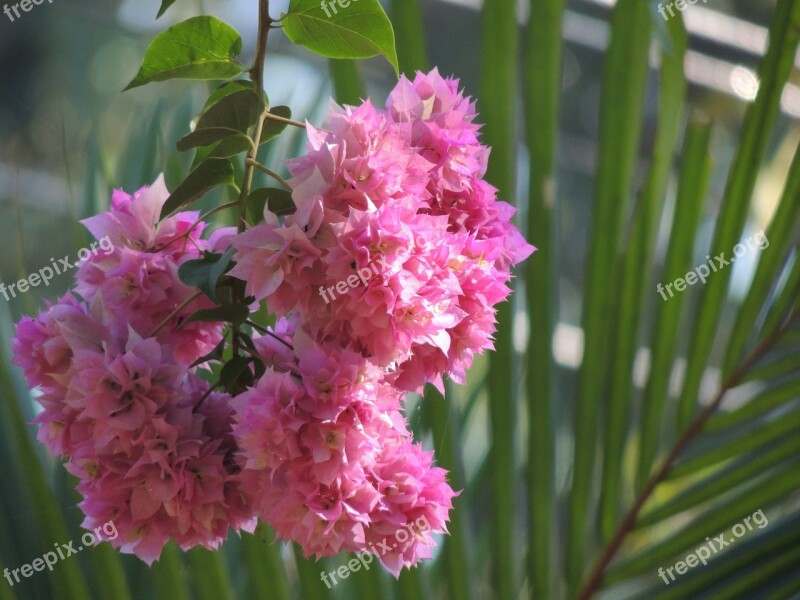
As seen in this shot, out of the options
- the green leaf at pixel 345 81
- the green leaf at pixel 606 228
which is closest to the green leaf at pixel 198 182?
the green leaf at pixel 345 81

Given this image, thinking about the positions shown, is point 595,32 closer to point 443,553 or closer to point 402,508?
point 443,553

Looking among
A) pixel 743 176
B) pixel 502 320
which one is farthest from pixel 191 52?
pixel 743 176

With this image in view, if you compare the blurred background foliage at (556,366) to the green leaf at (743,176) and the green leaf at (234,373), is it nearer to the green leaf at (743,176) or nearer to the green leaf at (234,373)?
the green leaf at (743,176)

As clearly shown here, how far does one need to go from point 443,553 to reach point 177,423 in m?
0.45

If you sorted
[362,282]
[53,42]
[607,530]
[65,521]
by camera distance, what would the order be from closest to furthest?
[362,282] < [65,521] < [607,530] < [53,42]

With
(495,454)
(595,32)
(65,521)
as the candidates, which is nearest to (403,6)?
(495,454)

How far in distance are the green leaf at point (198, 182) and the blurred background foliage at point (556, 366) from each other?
1.07 feet

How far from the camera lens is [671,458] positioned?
99 centimetres

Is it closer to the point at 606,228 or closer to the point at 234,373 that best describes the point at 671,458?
the point at 606,228

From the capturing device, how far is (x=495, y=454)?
910 millimetres

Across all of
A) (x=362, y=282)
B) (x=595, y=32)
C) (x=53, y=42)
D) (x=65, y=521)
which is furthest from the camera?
(x=595, y=32)

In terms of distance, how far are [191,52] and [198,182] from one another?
0.09m

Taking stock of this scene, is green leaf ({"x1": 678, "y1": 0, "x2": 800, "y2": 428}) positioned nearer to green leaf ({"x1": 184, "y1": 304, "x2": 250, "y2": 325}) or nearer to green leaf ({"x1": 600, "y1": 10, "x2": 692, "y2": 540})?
green leaf ({"x1": 600, "y1": 10, "x2": 692, "y2": 540})

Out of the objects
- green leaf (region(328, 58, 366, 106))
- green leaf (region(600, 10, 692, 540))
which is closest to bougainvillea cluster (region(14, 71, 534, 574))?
green leaf (region(328, 58, 366, 106))
